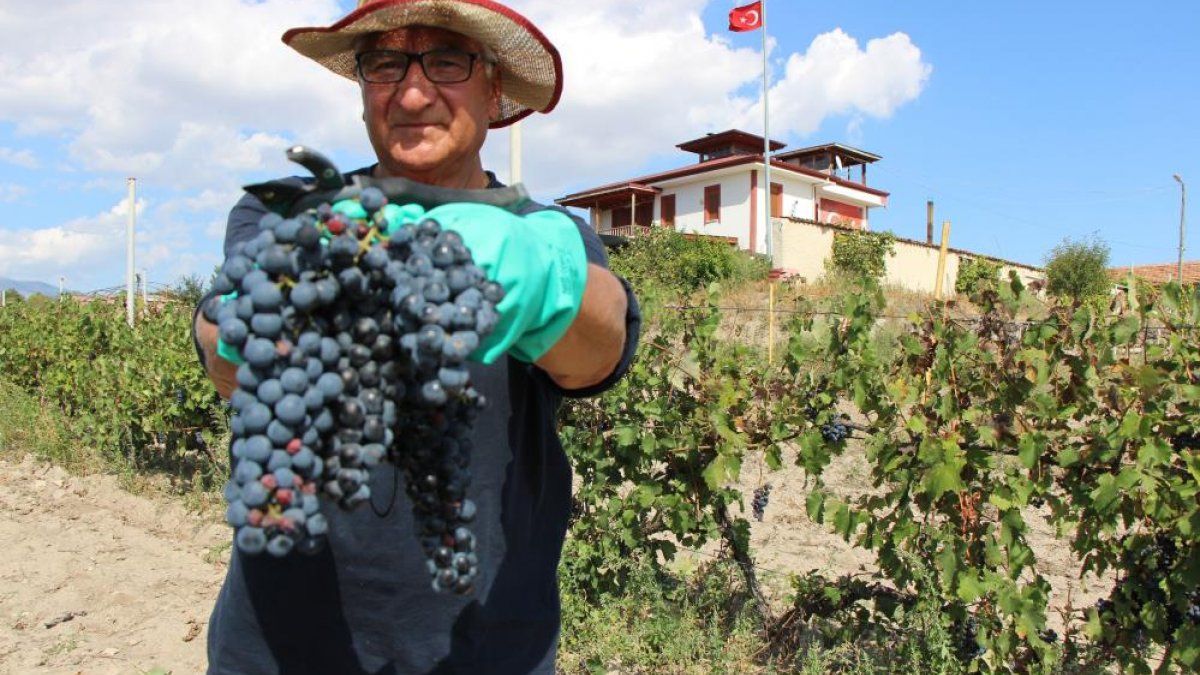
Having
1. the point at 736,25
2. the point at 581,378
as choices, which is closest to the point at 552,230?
the point at 581,378

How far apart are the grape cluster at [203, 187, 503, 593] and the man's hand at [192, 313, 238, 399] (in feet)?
1.35

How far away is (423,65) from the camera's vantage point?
174 cm

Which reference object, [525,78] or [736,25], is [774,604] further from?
[736,25]

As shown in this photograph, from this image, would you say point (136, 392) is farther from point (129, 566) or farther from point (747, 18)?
point (747, 18)

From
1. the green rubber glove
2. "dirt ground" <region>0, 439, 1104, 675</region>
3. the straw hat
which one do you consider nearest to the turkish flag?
"dirt ground" <region>0, 439, 1104, 675</region>

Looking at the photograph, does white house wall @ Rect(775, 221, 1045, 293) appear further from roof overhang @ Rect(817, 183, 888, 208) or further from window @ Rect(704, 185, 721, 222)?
roof overhang @ Rect(817, 183, 888, 208)

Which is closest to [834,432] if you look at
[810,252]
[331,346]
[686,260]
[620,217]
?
[331,346]

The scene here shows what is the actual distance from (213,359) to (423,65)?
669 mm

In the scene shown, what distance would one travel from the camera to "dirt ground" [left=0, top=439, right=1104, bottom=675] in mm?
4539

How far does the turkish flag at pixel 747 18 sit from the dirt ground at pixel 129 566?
25216 millimetres

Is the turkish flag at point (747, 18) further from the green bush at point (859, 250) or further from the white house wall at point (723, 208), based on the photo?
the green bush at point (859, 250)

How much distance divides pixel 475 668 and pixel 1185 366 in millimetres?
2816

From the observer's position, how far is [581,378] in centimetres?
168

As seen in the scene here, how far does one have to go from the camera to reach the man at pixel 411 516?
1.71 metres
